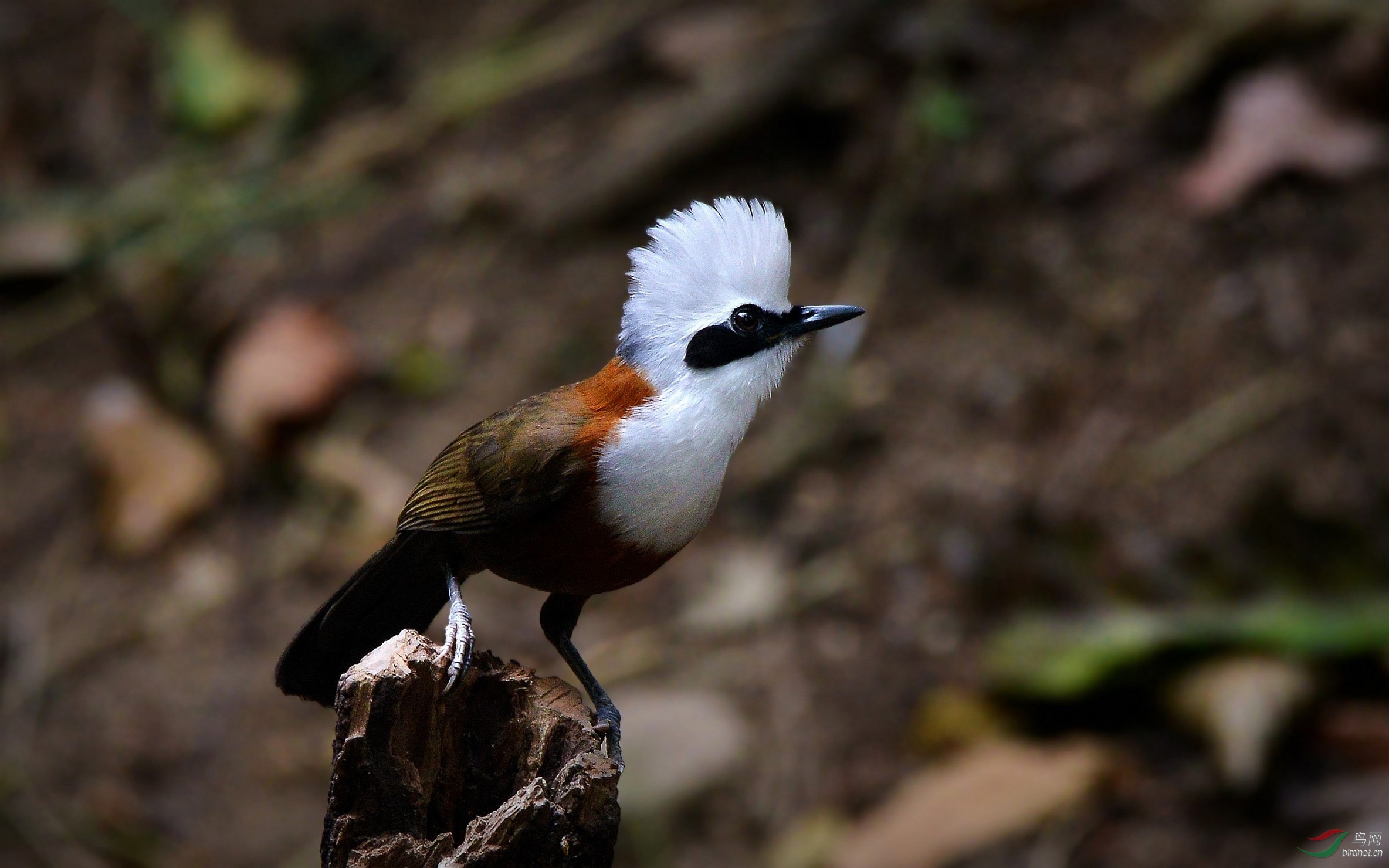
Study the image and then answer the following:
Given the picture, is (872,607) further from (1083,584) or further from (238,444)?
(238,444)

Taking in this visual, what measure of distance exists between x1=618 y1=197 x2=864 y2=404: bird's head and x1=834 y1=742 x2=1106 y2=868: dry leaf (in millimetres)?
3208

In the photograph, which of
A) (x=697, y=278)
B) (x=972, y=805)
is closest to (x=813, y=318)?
(x=697, y=278)

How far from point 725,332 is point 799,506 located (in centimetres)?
413

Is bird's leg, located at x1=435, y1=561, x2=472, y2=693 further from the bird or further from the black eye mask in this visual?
the black eye mask

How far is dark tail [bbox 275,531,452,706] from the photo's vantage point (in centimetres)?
314

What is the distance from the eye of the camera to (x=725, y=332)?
2869 mm

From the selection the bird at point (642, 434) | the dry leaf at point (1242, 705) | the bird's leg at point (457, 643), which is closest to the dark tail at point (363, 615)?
the bird at point (642, 434)

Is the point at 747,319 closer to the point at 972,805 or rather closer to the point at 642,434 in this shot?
the point at 642,434

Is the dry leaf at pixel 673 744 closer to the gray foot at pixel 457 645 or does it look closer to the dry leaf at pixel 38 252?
the gray foot at pixel 457 645

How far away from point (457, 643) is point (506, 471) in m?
0.41

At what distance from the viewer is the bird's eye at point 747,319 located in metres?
2.84

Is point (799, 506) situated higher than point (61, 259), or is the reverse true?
point (61, 259)

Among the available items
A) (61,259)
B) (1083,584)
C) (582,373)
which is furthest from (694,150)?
(61,259)

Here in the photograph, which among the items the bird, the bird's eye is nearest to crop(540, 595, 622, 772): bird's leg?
the bird
